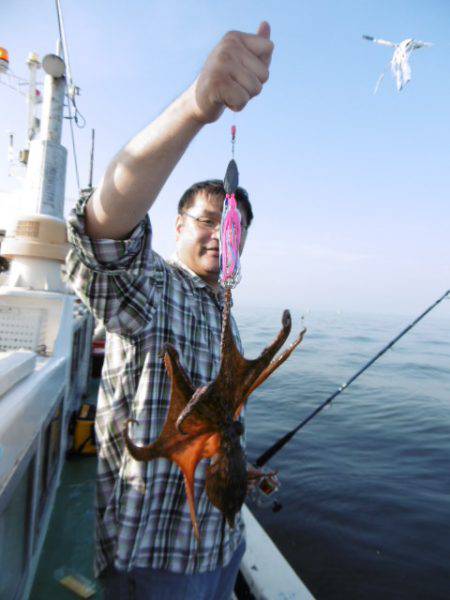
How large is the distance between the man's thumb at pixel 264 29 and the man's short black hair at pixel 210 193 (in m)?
0.98

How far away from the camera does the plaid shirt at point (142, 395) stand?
1575mm

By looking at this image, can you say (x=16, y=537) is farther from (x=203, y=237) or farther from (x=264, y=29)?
(x=264, y=29)

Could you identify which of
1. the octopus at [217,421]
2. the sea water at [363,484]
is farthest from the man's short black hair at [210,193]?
the sea water at [363,484]

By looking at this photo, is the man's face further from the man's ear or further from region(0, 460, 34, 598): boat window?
region(0, 460, 34, 598): boat window

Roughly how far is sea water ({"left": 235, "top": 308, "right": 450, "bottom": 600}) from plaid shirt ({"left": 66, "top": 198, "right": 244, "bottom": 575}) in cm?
450

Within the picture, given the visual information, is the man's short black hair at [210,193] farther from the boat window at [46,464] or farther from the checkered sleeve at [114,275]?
the boat window at [46,464]

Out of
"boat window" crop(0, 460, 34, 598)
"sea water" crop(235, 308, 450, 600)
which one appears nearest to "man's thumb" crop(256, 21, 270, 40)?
"boat window" crop(0, 460, 34, 598)

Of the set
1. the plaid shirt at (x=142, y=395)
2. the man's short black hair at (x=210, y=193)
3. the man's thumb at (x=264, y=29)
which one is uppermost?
the man's thumb at (x=264, y=29)

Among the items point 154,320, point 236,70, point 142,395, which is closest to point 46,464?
point 142,395

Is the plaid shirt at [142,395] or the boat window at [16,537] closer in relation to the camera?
the plaid shirt at [142,395]

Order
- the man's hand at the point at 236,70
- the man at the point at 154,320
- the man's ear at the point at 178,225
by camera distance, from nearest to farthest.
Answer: the man's hand at the point at 236,70, the man at the point at 154,320, the man's ear at the point at 178,225

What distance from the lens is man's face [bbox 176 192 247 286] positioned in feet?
6.98

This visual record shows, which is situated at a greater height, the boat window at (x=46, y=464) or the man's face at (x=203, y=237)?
the man's face at (x=203, y=237)

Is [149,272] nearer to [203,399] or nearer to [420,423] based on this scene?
[203,399]
